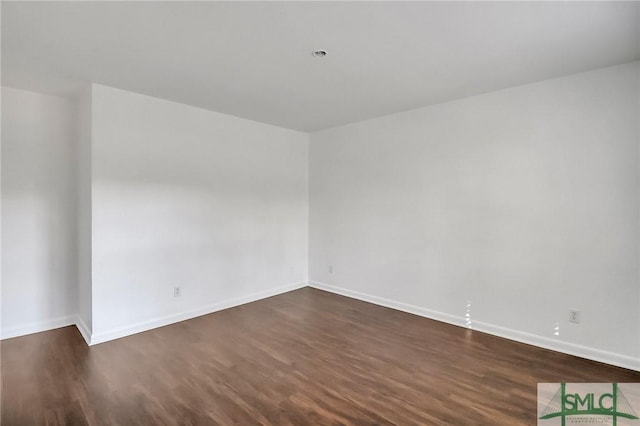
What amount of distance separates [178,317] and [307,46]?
123 inches

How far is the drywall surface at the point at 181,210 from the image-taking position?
3088mm

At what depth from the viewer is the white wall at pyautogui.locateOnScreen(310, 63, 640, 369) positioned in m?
2.59

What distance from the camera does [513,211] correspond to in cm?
310

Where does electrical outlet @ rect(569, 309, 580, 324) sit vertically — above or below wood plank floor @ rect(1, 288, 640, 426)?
above

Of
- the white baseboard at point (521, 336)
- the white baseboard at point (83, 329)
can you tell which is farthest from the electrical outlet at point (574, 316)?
the white baseboard at point (83, 329)

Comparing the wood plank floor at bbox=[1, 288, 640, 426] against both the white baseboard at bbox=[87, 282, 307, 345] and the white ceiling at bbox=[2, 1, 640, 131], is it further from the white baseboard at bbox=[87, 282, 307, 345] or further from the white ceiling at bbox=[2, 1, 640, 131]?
the white ceiling at bbox=[2, 1, 640, 131]

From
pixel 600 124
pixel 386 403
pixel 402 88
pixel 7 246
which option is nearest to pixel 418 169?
pixel 402 88

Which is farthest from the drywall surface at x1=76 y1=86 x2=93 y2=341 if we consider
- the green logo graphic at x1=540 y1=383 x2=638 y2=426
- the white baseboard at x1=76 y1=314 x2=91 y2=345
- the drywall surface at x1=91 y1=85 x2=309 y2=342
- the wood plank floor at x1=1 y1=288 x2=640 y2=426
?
the green logo graphic at x1=540 y1=383 x2=638 y2=426

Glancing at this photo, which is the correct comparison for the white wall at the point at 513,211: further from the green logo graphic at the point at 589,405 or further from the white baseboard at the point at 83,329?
the white baseboard at the point at 83,329

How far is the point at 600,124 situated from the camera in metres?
2.64

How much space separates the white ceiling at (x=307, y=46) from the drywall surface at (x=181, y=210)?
45 cm

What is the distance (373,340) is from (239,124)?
10.2 feet

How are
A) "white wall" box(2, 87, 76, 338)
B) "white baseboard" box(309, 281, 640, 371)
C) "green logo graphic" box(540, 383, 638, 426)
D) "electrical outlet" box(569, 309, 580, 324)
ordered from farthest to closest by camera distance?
"white wall" box(2, 87, 76, 338) < "electrical outlet" box(569, 309, 580, 324) < "white baseboard" box(309, 281, 640, 371) < "green logo graphic" box(540, 383, 638, 426)

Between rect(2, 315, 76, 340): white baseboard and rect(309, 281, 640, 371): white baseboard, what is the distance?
3.44m
